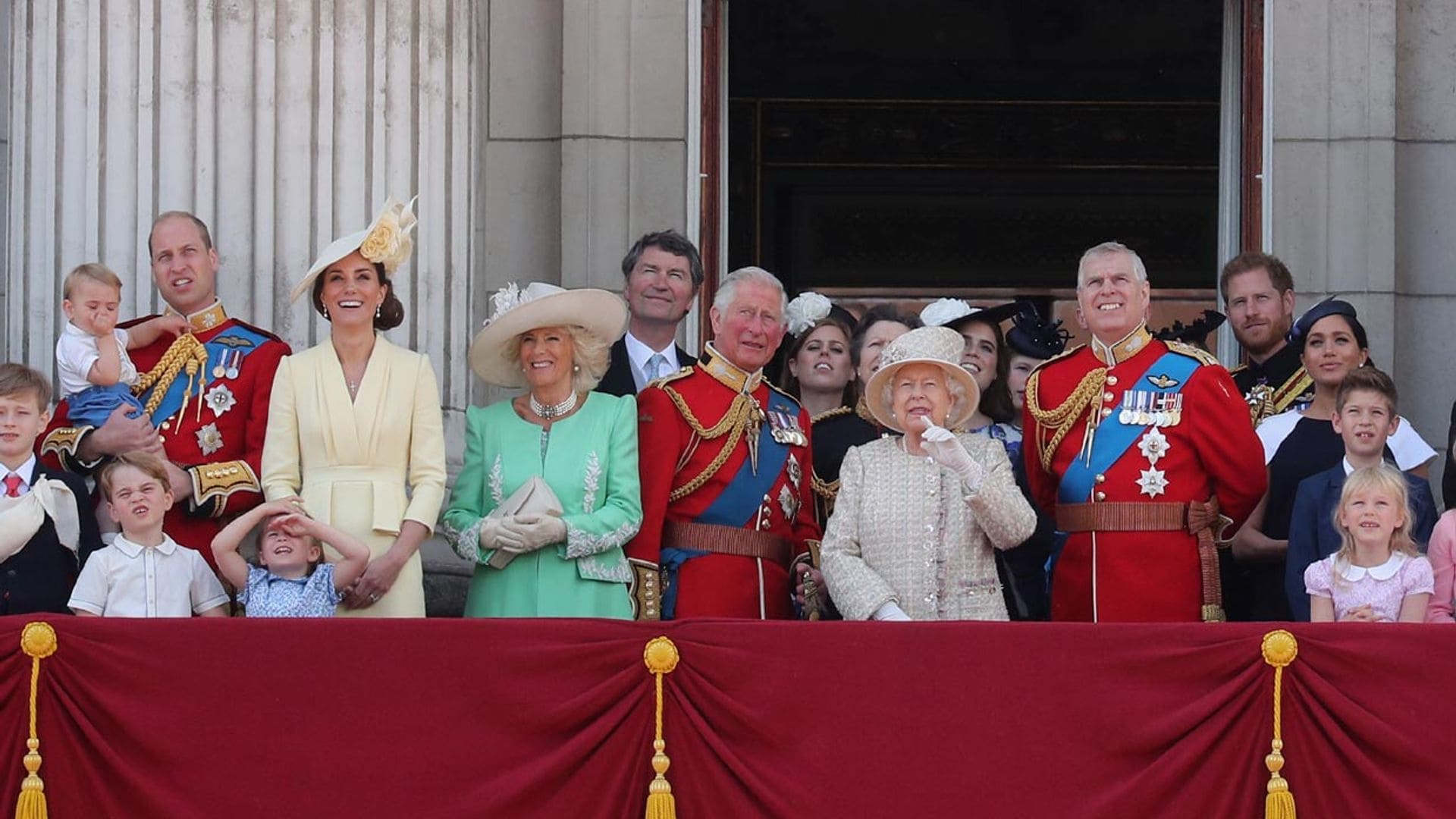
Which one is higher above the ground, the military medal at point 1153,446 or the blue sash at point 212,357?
the blue sash at point 212,357

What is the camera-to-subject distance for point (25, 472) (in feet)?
22.8

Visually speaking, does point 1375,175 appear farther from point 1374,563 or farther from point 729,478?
point 729,478

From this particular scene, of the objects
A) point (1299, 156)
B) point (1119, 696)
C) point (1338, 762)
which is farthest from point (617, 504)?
point (1299, 156)

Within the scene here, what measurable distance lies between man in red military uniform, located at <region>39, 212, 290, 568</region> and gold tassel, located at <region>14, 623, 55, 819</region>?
2.89 ft

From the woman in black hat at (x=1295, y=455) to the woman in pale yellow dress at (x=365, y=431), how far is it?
2285 millimetres

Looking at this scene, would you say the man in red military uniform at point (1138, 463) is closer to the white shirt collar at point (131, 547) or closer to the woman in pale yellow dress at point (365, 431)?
the woman in pale yellow dress at point (365, 431)

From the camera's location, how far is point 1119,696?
6273 mm

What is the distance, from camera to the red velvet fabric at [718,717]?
6250mm

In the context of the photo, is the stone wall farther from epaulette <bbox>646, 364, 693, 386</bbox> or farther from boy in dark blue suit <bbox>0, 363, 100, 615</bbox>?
boy in dark blue suit <bbox>0, 363, 100, 615</bbox>

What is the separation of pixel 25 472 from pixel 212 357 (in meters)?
0.81

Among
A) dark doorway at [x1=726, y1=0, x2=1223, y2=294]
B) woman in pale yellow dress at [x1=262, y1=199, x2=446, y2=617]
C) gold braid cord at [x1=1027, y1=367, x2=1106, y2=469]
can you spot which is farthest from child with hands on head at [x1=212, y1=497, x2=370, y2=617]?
dark doorway at [x1=726, y1=0, x2=1223, y2=294]

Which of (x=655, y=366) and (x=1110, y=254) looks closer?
(x=1110, y=254)

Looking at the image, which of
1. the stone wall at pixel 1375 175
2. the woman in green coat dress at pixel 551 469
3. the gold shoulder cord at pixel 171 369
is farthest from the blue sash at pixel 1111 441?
the gold shoulder cord at pixel 171 369

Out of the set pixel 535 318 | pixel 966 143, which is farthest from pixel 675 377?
pixel 966 143
